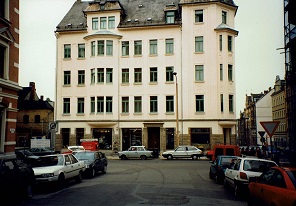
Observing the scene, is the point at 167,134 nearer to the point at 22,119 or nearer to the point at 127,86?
the point at 127,86

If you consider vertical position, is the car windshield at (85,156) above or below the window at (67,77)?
below

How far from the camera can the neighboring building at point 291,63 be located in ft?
71.4

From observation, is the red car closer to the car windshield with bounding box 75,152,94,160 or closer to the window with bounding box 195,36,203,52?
the car windshield with bounding box 75,152,94,160

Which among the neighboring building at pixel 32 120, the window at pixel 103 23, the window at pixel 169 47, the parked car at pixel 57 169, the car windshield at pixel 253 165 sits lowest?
the parked car at pixel 57 169

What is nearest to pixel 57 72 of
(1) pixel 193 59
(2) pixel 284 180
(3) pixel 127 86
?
Result: (3) pixel 127 86

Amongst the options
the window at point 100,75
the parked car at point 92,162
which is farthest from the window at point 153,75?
the parked car at point 92,162

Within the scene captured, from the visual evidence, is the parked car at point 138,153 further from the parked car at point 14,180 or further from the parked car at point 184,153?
the parked car at point 14,180

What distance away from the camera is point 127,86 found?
1654 inches

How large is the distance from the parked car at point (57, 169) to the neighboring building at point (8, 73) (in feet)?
11.2

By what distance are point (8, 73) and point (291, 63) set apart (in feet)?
57.0

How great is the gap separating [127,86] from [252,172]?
30207 mm

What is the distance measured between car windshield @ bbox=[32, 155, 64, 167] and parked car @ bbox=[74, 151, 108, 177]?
3.38 m

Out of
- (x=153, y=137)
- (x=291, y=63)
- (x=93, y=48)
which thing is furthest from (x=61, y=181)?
(x=93, y=48)

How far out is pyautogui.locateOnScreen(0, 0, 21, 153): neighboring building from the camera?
17.7 meters
